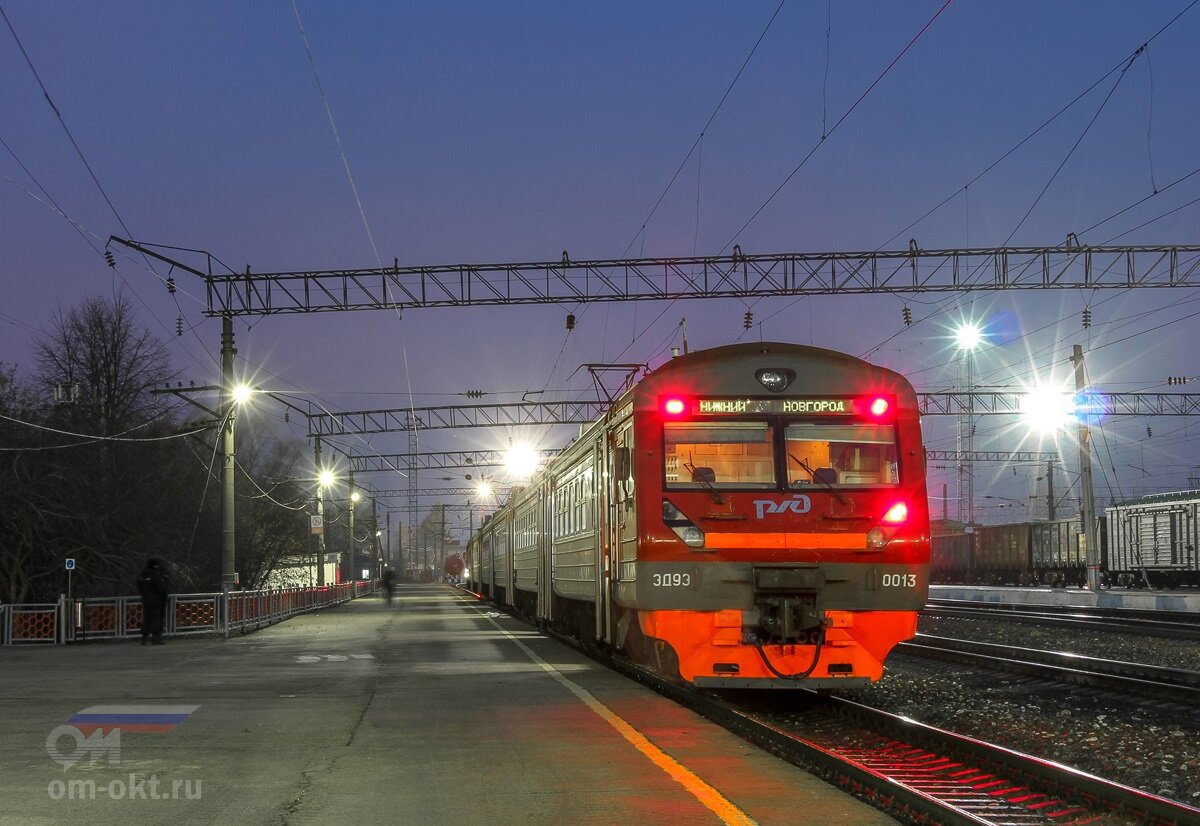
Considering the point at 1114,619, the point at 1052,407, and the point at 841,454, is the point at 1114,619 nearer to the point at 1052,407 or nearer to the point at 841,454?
the point at 1052,407

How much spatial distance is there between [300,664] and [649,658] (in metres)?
7.18

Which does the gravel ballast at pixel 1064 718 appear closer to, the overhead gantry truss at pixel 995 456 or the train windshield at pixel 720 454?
the train windshield at pixel 720 454

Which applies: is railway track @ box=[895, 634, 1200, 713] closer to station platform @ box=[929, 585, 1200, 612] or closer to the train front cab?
the train front cab

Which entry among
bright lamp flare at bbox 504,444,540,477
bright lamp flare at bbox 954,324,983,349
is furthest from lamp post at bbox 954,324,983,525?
bright lamp flare at bbox 504,444,540,477

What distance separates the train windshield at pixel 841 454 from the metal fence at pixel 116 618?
17641 mm

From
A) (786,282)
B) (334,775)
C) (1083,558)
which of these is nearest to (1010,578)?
(1083,558)

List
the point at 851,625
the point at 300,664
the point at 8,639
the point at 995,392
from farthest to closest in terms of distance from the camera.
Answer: the point at 995,392 → the point at 8,639 → the point at 300,664 → the point at 851,625

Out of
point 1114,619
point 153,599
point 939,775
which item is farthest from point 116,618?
point 939,775

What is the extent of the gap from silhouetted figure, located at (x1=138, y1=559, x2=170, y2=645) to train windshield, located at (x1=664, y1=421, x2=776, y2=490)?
15525mm

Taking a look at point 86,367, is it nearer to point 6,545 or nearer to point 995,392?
point 6,545

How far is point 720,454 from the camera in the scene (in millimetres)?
11508

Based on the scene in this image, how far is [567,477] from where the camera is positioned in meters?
18.8

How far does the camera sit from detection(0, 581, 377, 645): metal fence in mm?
24234

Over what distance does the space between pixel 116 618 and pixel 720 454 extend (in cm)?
1786
